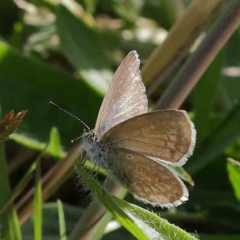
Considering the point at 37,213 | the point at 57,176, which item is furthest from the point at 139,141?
the point at 57,176

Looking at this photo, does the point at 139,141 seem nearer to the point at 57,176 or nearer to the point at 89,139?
the point at 89,139

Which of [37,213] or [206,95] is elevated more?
[206,95]

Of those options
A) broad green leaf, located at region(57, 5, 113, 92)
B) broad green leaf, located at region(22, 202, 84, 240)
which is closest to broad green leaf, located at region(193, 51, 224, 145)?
broad green leaf, located at region(57, 5, 113, 92)

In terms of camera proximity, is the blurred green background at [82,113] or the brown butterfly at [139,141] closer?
the brown butterfly at [139,141]

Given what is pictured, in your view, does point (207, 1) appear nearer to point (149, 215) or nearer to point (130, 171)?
point (130, 171)

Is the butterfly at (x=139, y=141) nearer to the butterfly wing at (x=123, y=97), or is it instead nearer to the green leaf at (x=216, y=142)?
the butterfly wing at (x=123, y=97)

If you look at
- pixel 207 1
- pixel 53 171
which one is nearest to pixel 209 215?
pixel 53 171

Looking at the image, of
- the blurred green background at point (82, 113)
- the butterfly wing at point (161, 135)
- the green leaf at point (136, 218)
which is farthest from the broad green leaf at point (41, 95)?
the green leaf at point (136, 218)
